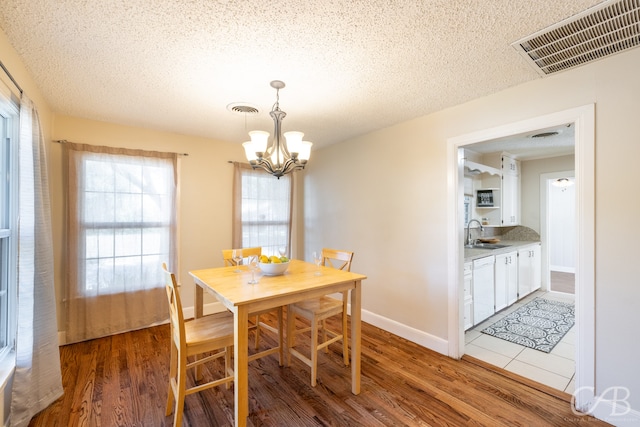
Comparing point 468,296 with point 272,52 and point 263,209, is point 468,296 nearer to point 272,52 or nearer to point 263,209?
point 263,209

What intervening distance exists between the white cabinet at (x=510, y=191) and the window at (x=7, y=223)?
5536 millimetres

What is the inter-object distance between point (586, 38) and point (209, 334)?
9.61 feet

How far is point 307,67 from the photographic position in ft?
6.37

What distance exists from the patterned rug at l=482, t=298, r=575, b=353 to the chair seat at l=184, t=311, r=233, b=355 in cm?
284

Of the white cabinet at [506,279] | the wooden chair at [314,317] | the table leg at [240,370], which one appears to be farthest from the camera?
the white cabinet at [506,279]

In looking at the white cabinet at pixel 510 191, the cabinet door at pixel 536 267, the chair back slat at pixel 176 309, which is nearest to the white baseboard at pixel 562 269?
the cabinet door at pixel 536 267

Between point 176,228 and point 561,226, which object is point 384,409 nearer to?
point 176,228

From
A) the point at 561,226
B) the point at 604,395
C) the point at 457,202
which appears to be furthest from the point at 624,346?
the point at 561,226

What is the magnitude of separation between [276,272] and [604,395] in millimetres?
2354

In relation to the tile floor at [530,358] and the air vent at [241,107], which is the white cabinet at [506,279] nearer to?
the tile floor at [530,358]

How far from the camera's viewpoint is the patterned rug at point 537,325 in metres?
2.94

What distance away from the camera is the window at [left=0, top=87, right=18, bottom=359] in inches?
74.0

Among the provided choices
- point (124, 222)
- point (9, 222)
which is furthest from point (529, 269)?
point (9, 222)

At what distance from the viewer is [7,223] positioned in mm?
1921
